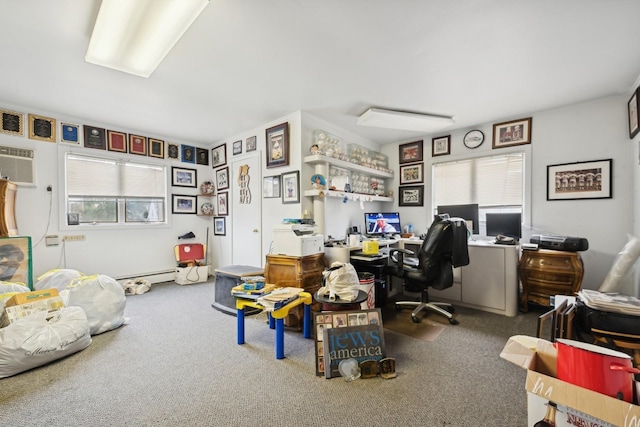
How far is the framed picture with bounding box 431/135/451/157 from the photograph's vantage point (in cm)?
414

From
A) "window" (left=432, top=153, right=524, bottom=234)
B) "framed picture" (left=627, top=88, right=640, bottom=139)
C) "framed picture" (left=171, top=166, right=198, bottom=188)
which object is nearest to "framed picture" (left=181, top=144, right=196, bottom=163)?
"framed picture" (left=171, top=166, right=198, bottom=188)

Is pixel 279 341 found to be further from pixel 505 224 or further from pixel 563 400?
pixel 505 224

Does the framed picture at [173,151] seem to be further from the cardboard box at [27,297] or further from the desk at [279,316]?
the desk at [279,316]

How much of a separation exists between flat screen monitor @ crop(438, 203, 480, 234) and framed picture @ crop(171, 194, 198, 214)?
432cm

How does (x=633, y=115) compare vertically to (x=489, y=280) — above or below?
above

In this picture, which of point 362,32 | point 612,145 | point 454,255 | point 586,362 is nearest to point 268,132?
point 362,32

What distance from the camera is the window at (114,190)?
3711mm

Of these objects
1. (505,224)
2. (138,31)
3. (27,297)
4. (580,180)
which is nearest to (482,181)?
(505,224)

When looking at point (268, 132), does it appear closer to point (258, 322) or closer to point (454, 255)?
point (258, 322)

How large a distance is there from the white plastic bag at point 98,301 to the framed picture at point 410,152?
14.8ft

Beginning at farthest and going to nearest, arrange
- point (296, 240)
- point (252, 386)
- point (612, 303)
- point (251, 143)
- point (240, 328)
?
point (251, 143)
point (296, 240)
point (240, 328)
point (612, 303)
point (252, 386)

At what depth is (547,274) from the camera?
291cm

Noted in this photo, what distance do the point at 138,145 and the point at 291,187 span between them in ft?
9.19

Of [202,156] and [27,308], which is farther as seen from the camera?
[202,156]
